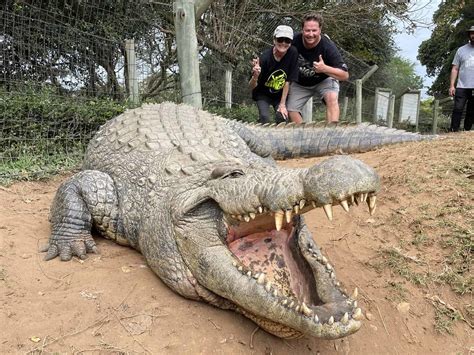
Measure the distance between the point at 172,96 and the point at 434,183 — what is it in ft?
18.9

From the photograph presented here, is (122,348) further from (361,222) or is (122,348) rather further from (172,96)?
(172,96)

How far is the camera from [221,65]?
873 centimetres

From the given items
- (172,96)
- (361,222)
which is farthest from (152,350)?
(172,96)

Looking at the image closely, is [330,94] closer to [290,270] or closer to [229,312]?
[290,270]

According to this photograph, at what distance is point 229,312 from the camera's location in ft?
7.89

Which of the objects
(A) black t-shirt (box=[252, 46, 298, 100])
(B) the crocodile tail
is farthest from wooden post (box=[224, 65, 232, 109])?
(B) the crocodile tail

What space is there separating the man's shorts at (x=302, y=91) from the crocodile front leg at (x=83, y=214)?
4132mm

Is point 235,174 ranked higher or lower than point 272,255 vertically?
higher

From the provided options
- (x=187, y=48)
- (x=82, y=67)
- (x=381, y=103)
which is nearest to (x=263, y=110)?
(x=187, y=48)

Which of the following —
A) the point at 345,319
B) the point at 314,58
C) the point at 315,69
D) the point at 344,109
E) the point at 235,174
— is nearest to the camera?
the point at 345,319

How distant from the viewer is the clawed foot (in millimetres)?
3006

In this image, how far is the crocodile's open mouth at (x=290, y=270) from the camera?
1.95 metres

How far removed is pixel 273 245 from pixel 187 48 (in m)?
3.96

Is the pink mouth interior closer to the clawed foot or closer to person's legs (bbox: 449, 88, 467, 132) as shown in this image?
the clawed foot
